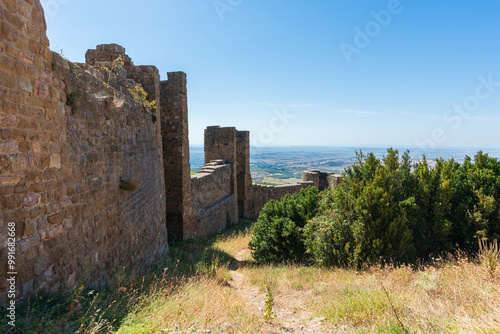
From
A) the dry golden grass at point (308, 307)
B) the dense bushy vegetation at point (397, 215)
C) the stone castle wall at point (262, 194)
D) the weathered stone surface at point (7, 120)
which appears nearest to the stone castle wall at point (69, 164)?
the weathered stone surface at point (7, 120)

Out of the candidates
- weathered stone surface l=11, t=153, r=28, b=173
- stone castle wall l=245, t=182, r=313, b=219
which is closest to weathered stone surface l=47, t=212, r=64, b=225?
weathered stone surface l=11, t=153, r=28, b=173

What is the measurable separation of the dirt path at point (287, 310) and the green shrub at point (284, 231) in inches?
75.4

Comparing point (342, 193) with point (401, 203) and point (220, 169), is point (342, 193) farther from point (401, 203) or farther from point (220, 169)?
point (220, 169)

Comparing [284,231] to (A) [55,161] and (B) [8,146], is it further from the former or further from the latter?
(B) [8,146]

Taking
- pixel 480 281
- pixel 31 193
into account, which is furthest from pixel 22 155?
pixel 480 281

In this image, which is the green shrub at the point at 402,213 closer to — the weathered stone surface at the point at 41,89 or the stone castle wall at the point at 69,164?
the stone castle wall at the point at 69,164

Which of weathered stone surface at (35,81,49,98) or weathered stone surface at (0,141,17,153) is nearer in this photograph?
weathered stone surface at (0,141,17,153)

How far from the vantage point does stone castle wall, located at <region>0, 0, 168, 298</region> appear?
242 centimetres

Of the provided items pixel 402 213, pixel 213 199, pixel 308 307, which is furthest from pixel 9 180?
pixel 213 199

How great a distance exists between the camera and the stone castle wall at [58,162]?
2.42m

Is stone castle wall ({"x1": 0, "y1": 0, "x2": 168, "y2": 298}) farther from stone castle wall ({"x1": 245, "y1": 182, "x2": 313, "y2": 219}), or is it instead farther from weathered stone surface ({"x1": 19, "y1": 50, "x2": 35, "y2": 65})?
stone castle wall ({"x1": 245, "y1": 182, "x2": 313, "y2": 219})

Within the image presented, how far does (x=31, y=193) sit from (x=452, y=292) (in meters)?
5.33

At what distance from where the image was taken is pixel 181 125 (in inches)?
379

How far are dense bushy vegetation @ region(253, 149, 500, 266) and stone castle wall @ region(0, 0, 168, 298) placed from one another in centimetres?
480
